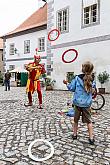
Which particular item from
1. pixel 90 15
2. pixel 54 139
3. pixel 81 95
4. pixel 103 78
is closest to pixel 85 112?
pixel 81 95

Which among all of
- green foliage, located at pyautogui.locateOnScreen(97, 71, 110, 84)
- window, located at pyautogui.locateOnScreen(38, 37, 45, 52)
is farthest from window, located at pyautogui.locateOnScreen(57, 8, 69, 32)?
window, located at pyautogui.locateOnScreen(38, 37, 45, 52)

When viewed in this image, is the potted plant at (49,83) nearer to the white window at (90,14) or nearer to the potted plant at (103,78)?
Answer: the potted plant at (103,78)

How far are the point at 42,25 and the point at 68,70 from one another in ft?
26.4

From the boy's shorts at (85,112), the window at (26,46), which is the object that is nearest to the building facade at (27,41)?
the window at (26,46)

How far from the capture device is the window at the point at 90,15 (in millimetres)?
18281

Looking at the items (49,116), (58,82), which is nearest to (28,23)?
(58,82)

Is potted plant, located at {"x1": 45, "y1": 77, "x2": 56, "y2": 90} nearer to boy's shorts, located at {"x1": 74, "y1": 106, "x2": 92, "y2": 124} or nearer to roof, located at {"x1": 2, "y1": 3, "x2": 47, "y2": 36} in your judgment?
roof, located at {"x1": 2, "y1": 3, "x2": 47, "y2": 36}

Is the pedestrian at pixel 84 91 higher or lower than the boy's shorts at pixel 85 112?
higher

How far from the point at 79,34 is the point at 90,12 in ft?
5.42

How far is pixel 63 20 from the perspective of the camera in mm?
20953

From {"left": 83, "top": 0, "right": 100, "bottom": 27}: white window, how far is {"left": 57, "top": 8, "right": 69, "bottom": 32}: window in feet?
5.67

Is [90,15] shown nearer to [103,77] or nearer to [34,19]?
[103,77]

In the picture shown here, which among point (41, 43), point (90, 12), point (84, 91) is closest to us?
point (84, 91)

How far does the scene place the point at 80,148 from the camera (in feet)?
15.9
